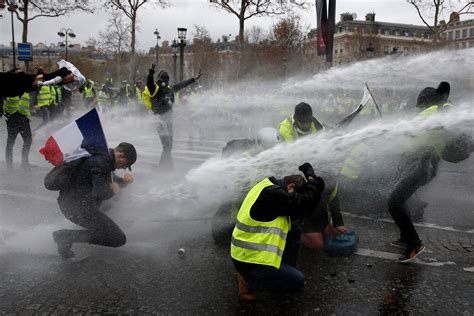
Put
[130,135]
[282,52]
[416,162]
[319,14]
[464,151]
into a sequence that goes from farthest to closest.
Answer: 1. [282,52]
2. [130,135]
3. [319,14]
4. [464,151]
5. [416,162]

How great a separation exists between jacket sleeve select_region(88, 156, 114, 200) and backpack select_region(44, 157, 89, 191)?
0.18 meters

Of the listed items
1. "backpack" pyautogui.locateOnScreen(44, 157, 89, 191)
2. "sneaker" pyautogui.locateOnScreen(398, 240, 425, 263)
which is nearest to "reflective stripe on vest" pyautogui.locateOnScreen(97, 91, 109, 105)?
"backpack" pyautogui.locateOnScreen(44, 157, 89, 191)

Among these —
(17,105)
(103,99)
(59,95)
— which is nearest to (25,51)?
(103,99)

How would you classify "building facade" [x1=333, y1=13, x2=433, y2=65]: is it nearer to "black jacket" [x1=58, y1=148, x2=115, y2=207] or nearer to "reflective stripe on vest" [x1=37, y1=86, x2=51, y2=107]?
"reflective stripe on vest" [x1=37, y1=86, x2=51, y2=107]

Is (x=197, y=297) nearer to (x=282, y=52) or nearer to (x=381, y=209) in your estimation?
(x=381, y=209)

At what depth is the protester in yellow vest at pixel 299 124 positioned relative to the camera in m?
5.52

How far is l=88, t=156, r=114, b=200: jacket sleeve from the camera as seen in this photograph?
4.19 metres

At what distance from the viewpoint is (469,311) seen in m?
3.64

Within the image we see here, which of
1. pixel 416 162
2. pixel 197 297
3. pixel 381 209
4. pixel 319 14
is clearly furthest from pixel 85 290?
pixel 319 14

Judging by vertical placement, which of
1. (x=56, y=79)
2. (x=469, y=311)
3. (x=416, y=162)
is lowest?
(x=469, y=311)

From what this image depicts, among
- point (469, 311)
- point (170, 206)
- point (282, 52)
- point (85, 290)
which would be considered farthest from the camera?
point (282, 52)

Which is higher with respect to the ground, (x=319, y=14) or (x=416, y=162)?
(x=319, y=14)

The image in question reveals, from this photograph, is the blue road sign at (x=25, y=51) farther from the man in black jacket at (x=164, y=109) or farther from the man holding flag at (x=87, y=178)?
the man holding flag at (x=87, y=178)

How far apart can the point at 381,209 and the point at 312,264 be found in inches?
86.4
